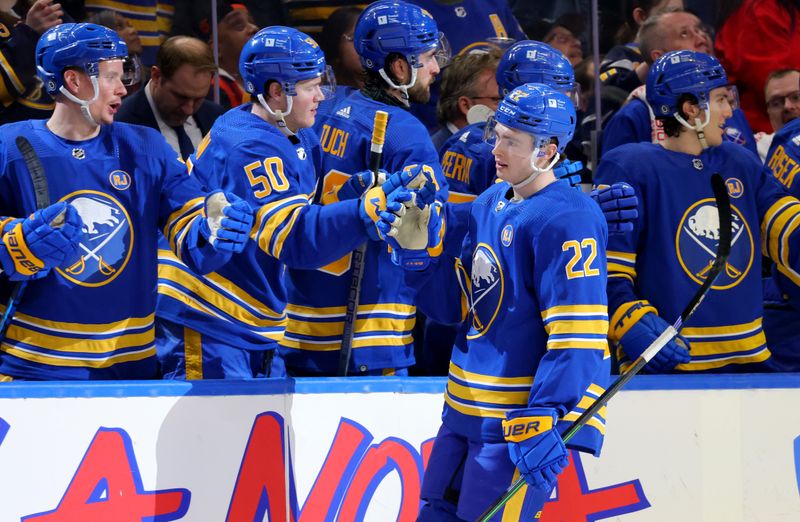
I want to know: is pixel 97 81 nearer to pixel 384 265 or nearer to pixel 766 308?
pixel 384 265

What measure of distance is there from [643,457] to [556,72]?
1.38 m

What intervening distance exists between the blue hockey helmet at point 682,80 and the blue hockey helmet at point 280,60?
112 cm

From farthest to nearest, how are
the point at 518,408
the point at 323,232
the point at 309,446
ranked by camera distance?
1. the point at 309,446
2. the point at 323,232
3. the point at 518,408

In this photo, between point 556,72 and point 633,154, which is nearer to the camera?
point 633,154

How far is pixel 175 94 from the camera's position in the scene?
16.1ft

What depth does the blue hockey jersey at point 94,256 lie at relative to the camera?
12.5 ft

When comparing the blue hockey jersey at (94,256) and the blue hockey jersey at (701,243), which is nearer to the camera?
the blue hockey jersey at (94,256)

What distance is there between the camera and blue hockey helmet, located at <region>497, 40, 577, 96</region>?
451 cm

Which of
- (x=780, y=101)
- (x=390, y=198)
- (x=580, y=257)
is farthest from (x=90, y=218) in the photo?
(x=780, y=101)

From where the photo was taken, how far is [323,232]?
3.60 m

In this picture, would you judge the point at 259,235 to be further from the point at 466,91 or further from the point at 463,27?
the point at 463,27

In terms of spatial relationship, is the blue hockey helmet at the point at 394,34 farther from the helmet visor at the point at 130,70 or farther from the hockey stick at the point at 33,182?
the hockey stick at the point at 33,182

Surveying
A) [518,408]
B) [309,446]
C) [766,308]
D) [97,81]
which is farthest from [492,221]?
[766,308]

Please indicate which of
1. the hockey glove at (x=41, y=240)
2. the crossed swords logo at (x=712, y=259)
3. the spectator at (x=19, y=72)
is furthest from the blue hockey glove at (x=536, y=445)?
the spectator at (x=19, y=72)
